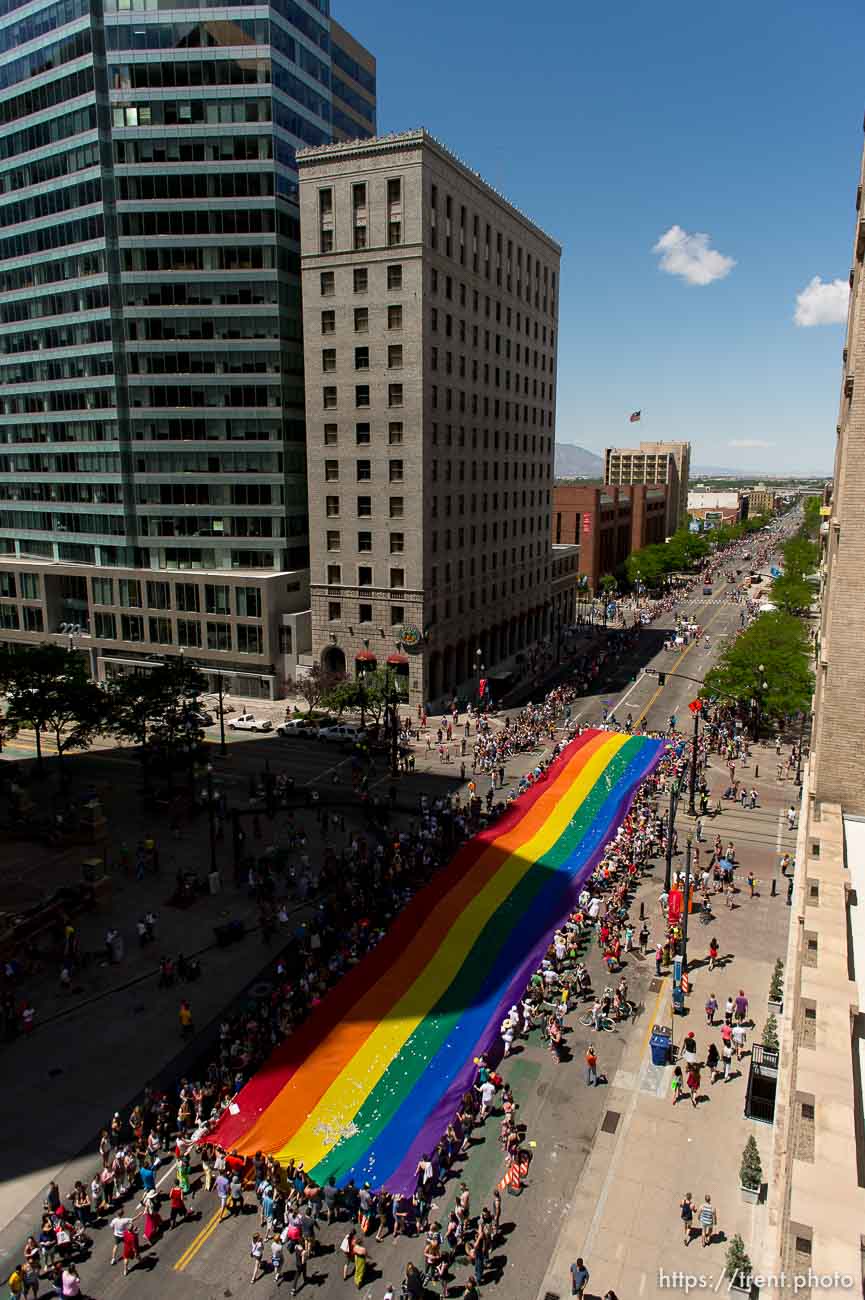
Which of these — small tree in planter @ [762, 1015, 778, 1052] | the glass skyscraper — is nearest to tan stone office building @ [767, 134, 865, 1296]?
small tree in planter @ [762, 1015, 778, 1052]

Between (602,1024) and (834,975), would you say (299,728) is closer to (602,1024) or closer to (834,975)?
(602,1024)

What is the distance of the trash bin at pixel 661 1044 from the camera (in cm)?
2875

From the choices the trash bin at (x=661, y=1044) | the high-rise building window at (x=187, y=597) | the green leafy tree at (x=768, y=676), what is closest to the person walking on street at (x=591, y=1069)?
the trash bin at (x=661, y=1044)

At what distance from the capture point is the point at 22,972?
35.6 metres

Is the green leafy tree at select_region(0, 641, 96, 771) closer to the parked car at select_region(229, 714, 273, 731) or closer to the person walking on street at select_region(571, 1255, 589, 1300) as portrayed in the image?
the parked car at select_region(229, 714, 273, 731)

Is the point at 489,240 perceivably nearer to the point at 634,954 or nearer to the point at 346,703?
the point at 346,703

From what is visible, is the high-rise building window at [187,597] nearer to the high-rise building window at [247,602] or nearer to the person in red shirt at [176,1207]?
the high-rise building window at [247,602]

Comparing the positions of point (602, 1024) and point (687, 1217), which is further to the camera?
point (602, 1024)

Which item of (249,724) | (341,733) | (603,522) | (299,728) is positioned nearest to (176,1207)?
(341,733)

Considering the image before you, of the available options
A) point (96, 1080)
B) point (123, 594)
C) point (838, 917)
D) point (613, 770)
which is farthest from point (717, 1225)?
point (123, 594)

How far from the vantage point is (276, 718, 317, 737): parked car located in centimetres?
6925

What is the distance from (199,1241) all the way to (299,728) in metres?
48.3

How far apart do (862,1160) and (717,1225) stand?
11.2 meters

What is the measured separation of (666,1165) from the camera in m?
24.7
